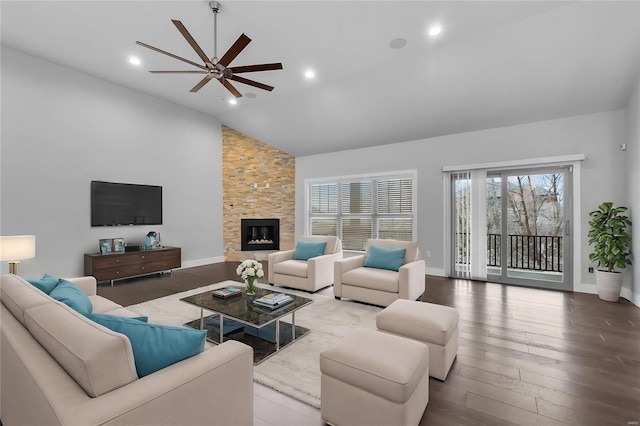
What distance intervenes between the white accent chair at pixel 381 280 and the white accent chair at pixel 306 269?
1.36 ft

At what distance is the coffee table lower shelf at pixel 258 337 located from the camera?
8.39ft

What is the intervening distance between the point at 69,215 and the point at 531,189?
25.4ft

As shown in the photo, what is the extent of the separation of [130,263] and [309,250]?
3175mm

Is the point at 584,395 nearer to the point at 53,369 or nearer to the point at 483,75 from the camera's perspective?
the point at 53,369

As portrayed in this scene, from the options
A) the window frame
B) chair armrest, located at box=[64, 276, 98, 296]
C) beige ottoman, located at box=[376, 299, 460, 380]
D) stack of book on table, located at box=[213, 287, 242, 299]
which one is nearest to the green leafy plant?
the window frame

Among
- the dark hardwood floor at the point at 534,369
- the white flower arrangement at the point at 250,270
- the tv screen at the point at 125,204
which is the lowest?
the dark hardwood floor at the point at 534,369

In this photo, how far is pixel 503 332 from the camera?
117 inches

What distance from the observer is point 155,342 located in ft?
3.90

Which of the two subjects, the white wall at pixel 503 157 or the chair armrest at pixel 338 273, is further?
the white wall at pixel 503 157

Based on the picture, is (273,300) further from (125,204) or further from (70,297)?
(125,204)

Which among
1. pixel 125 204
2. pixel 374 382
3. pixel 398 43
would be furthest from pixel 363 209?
pixel 374 382

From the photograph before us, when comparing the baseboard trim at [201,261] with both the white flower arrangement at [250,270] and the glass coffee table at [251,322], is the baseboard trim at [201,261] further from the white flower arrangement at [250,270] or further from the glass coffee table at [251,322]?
the white flower arrangement at [250,270]

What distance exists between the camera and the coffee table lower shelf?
2.56 m

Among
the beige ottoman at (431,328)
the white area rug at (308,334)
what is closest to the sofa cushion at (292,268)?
the white area rug at (308,334)
